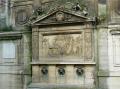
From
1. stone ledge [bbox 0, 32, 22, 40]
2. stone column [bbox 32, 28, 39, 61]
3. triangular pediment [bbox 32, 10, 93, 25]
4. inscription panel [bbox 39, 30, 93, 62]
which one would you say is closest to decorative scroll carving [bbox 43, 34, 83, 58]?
inscription panel [bbox 39, 30, 93, 62]

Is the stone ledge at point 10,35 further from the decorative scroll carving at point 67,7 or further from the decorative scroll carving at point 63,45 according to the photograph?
the decorative scroll carving at point 63,45

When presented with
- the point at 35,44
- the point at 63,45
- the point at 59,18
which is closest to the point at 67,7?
the point at 59,18

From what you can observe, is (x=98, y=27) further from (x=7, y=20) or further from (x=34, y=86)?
(x=7, y=20)

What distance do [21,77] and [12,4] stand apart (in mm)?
3651

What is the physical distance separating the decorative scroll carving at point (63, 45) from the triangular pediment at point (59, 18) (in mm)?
575

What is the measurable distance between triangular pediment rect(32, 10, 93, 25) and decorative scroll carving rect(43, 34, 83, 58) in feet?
1.89

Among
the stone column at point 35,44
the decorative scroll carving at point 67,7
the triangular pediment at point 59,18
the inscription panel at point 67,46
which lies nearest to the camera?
the inscription panel at point 67,46

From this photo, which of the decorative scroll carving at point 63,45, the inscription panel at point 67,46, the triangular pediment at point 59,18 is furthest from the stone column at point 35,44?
the triangular pediment at point 59,18

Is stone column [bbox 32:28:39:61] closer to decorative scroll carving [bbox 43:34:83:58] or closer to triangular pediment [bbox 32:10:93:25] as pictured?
decorative scroll carving [bbox 43:34:83:58]

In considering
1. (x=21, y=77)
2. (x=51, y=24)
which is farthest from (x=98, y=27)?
(x=21, y=77)

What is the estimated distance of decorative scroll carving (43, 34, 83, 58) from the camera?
12188 mm

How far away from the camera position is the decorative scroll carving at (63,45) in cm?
1219

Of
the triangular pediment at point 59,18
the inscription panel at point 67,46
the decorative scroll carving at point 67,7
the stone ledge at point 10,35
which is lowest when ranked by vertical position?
the inscription panel at point 67,46

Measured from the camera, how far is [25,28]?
1349cm
